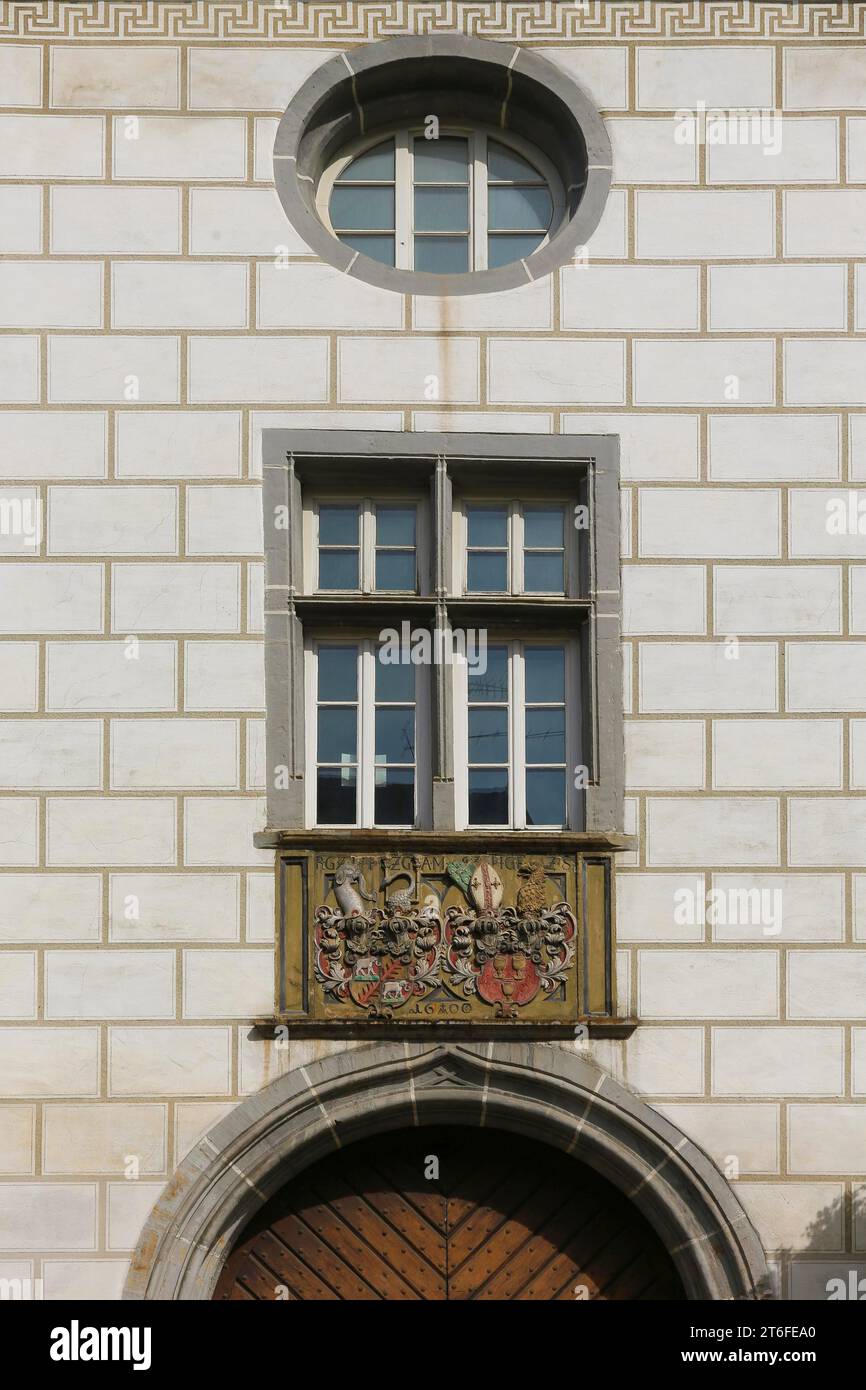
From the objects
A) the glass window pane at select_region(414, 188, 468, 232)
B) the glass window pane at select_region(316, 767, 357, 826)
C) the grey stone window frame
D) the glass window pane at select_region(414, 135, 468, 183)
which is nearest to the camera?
the grey stone window frame

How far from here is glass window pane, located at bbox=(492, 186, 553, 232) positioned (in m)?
11.7

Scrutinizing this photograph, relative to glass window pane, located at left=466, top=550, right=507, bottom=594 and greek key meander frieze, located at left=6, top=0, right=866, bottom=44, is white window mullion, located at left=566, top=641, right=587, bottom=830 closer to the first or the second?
glass window pane, located at left=466, top=550, right=507, bottom=594

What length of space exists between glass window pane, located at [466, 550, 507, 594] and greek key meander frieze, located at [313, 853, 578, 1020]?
5.46 ft

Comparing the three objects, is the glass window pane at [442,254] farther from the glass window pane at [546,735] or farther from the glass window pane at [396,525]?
the glass window pane at [546,735]

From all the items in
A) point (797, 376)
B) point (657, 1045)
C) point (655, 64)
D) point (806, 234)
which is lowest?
point (657, 1045)

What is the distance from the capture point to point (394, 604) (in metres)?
11.0

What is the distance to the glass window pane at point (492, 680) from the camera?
11070 millimetres

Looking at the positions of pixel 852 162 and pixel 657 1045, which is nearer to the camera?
pixel 657 1045

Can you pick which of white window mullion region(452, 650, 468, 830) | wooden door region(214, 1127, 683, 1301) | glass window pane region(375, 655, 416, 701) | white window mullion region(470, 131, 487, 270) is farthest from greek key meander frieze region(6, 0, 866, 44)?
wooden door region(214, 1127, 683, 1301)

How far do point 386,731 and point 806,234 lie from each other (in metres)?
3.87

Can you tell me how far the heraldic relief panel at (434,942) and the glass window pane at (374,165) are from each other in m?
4.26

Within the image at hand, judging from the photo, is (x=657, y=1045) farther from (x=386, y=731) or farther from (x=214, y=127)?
(x=214, y=127)

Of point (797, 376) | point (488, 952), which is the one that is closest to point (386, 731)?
point (488, 952)

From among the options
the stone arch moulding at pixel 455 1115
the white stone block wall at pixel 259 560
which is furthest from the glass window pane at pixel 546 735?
the stone arch moulding at pixel 455 1115
